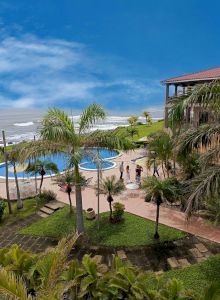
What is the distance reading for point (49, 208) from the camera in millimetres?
17297

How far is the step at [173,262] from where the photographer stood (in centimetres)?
1087

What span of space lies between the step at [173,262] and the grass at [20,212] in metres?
9.38

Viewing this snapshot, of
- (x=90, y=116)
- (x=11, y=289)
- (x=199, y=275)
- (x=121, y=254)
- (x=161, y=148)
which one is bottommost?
(x=121, y=254)

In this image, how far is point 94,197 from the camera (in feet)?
62.2

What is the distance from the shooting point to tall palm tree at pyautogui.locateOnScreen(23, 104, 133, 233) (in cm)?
1202

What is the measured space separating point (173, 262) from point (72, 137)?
695 cm

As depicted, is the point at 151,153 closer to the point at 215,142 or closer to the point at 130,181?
the point at 130,181

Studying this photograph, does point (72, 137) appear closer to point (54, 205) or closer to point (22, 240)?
point (22, 240)

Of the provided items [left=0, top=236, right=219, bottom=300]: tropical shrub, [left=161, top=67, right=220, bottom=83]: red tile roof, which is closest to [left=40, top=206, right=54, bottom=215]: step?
[left=0, top=236, right=219, bottom=300]: tropical shrub

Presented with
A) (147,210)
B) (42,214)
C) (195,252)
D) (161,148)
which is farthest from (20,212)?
(195,252)

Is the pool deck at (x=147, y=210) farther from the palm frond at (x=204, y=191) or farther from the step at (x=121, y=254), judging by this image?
the palm frond at (x=204, y=191)

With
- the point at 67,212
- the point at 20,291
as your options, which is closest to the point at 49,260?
the point at 20,291

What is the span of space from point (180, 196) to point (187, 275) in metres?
3.53

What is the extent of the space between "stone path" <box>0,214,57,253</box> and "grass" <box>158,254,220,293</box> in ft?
19.9
